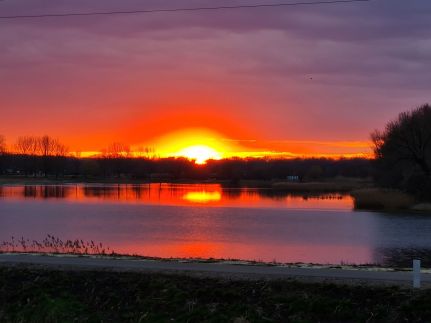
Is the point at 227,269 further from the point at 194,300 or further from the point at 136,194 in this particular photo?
the point at 136,194

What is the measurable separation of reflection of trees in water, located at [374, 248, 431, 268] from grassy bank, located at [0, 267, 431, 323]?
1023 cm

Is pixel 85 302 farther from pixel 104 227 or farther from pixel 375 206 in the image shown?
pixel 375 206

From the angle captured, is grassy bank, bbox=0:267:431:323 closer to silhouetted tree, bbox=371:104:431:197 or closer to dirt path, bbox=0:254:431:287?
dirt path, bbox=0:254:431:287

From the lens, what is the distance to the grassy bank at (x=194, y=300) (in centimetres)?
875

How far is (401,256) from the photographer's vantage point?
22.2 metres

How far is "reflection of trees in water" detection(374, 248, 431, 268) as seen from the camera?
64.6 ft

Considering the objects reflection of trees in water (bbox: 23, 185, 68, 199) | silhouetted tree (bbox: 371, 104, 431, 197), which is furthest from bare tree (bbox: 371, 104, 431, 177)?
reflection of trees in water (bbox: 23, 185, 68, 199)

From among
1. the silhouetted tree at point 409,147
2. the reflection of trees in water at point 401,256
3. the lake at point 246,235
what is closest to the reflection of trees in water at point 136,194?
the silhouetted tree at point 409,147

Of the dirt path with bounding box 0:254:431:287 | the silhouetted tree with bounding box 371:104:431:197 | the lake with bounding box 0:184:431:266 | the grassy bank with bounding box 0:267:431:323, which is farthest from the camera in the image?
the silhouetted tree with bounding box 371:104:431:197

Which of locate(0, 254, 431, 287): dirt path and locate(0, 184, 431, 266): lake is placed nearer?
locate(0, 254, 431, 287): dirt path

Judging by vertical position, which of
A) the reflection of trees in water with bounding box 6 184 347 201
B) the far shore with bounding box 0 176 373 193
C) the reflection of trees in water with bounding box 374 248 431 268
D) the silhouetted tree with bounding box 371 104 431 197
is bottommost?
the reflection of trees in water with bounding box 374 248 431 268

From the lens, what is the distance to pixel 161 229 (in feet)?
100

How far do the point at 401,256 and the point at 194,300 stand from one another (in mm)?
15124

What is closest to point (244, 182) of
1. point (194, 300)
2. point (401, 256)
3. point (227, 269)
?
point (401, 256)
